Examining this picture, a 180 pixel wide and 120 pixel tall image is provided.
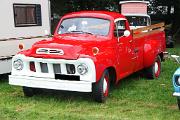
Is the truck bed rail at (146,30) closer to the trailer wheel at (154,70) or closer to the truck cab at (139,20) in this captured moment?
the trailer wheel at (154,70)

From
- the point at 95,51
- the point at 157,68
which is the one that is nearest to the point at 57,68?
the point at 95,51

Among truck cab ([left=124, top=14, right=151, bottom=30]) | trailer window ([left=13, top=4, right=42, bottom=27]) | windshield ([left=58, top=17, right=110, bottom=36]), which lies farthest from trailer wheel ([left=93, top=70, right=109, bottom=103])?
truck cab ([left=124, top=14, right=151, bottom=30])

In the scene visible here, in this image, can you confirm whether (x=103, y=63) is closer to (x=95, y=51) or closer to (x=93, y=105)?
(x=95, y=51)

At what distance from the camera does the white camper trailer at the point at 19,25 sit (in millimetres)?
10219

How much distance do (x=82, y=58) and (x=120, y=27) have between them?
91.8 inches

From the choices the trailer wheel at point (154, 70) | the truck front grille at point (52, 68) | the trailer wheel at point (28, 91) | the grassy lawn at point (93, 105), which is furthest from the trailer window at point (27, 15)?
the trailer wheel at point (154, 70)

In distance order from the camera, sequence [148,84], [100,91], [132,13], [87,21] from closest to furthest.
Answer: [100,91] < [87,21] < [148,84] < [132,13]

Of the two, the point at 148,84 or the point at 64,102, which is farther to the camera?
the point at 148,84

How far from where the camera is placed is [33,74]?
27.1 ft

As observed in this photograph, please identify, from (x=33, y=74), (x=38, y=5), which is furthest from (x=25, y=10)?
(x=33, y=74)

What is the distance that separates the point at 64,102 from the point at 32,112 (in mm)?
985

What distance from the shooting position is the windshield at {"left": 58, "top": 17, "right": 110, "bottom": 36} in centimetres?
908

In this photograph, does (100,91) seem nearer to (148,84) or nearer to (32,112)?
(32,112)

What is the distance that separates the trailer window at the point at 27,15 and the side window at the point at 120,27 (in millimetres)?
2809
